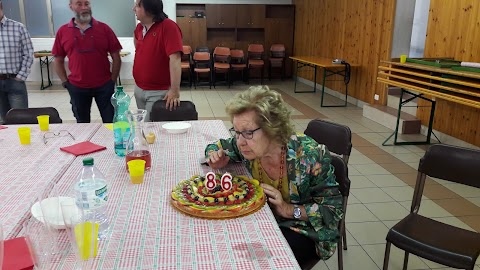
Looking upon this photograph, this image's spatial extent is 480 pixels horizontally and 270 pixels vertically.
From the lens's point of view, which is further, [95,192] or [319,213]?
[319,213]

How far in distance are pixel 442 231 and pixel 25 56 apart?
4.01 meters

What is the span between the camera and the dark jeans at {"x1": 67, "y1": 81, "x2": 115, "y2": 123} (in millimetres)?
3670

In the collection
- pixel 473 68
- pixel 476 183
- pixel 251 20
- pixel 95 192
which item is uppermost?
pixel 251 20

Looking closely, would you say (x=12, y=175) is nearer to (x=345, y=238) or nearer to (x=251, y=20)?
(x=345, y=238)

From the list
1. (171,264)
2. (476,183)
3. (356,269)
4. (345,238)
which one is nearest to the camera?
(171,264)

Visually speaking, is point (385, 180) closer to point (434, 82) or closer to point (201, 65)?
point (434, 82)

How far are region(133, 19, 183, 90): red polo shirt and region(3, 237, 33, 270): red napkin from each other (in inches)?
90.1

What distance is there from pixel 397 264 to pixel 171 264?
1.81m

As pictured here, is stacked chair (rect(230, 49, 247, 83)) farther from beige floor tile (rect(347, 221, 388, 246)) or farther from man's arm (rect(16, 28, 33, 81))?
beige floor tile (rect(347, 221, 388, 246))

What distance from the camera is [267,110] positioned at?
63.7 inches

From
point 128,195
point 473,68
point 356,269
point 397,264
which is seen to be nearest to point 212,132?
point 128,195

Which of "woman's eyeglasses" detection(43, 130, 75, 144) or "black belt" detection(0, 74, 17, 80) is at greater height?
"black belt" detection(0, 74, 17, 80)

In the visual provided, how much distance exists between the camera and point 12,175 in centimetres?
189

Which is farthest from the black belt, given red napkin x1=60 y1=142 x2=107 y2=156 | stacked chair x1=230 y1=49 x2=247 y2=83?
stacked chair x1=230 y1=49 x2=247 y2=83
